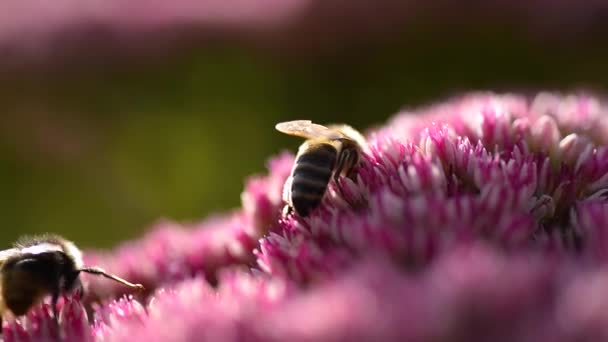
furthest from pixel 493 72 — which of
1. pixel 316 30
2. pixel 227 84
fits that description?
pixel 227 84

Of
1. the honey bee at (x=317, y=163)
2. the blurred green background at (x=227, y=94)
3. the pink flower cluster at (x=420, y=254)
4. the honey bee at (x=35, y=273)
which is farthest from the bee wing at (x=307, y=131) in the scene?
the blurred green background at (x=227, y=94)

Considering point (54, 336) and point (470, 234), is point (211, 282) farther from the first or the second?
point (470, 234)

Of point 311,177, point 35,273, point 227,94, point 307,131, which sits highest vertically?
point 227,94

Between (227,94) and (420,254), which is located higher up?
(227,94)

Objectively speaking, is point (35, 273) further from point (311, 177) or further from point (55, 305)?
point (311, 177)

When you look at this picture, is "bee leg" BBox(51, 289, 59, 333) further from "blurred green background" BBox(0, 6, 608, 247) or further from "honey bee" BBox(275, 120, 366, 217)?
"blurred green background" BBox(0, 6, 608, 247)

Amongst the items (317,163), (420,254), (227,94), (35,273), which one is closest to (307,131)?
(317,163)
